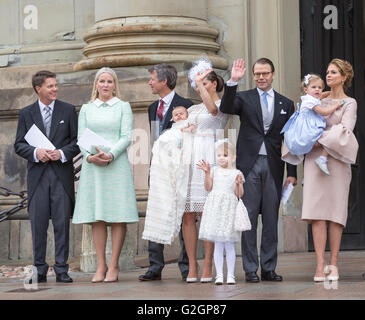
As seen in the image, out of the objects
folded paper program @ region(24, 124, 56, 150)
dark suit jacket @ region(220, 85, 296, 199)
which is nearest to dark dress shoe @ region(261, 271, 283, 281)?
dark suit jacket @ region(220, 85, 296, 199)

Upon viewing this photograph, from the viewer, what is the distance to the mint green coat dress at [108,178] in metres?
9.53

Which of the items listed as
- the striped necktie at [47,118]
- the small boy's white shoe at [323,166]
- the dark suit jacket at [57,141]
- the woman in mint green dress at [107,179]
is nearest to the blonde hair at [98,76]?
the woman in mint green dress at [107,179]

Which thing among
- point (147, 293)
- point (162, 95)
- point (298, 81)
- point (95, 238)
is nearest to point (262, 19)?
point (298, 81)

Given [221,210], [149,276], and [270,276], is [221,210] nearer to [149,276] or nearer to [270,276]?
[270,276]

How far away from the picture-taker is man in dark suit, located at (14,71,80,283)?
9.65 m

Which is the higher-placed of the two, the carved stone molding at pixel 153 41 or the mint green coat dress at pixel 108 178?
the carved stone molding at pixel 153 41

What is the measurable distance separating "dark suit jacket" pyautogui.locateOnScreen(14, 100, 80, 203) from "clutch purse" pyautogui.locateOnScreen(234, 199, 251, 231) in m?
1.74

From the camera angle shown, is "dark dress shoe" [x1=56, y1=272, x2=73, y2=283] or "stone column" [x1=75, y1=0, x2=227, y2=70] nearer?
"dark dress shoe" [x1=56, y1=272, x2=73, y2=283]

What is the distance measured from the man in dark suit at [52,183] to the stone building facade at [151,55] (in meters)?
2.52

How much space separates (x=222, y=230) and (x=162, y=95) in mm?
1604

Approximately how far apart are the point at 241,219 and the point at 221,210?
0.68 ft

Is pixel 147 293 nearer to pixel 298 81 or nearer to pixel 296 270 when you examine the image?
pixel 296 270

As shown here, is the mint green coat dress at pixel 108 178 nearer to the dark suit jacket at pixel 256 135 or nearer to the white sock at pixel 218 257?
the white sock at pixel 218 257

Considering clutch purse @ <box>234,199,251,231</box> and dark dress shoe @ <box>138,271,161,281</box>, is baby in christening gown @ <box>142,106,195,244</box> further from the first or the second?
clutch purse @ <box>234,199,251,231</box>
